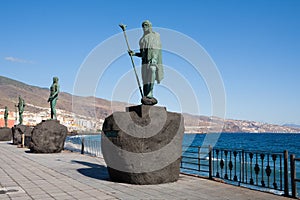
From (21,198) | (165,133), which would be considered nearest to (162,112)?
(165,133)

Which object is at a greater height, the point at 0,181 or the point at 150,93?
the point at 150,93

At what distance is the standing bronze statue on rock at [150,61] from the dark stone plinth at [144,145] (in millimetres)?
719

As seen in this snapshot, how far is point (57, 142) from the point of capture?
18.5 m

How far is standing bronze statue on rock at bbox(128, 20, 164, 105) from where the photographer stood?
9.02 metres

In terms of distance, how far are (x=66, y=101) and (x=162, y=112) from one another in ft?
602

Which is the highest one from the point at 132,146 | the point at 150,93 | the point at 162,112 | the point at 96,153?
the point at 150,93

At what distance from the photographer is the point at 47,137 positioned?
715 inches

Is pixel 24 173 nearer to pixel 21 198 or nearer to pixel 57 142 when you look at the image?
pixel 21 198

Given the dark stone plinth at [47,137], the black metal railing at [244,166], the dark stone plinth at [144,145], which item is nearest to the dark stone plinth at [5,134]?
the dark stone plinth at [47,137]

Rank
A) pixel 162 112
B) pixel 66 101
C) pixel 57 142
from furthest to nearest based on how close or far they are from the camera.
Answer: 1. pixel 66 101
2. pixel 57 142
3. pixel 162 112

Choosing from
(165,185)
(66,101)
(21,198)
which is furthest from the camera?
(66,101)

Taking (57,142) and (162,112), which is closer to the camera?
(162,112)

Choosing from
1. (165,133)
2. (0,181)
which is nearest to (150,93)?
(165,133)

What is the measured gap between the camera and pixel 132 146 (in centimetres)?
805
